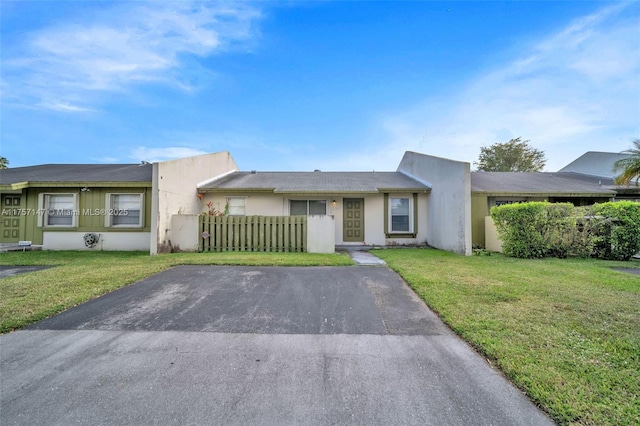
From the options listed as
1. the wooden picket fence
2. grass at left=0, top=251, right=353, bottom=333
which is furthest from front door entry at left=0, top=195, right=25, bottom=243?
the wooden picket fence

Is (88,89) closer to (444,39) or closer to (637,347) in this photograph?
(444,39)

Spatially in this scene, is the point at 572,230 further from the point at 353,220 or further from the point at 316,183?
the point at 316,183

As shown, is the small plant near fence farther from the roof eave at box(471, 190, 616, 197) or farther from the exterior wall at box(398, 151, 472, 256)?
the roof eave at box(471, 190, 616, 197)

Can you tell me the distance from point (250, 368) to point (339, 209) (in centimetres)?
946

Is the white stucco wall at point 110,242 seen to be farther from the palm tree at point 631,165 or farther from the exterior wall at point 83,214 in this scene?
the palm tree at point 631,165

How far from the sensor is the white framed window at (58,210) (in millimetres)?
9961

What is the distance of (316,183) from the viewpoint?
496 inches

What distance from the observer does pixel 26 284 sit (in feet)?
16.4

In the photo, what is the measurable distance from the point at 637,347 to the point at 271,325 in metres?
4.13

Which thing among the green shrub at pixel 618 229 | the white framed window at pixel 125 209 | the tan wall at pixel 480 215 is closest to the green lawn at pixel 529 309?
the green shrub at pixel 618 229

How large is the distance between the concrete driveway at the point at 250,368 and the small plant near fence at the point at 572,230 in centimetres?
650

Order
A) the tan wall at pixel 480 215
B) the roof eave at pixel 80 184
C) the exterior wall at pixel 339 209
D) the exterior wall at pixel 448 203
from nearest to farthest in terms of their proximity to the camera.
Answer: the exterior wall at pixel 448 203
the roof eave at pixel 80 184
the tan wall at pixel 480 215
the exterior wall at pixel 339 209

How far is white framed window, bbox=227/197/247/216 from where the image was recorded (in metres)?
11.7

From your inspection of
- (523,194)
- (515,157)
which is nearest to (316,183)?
(523,194)
